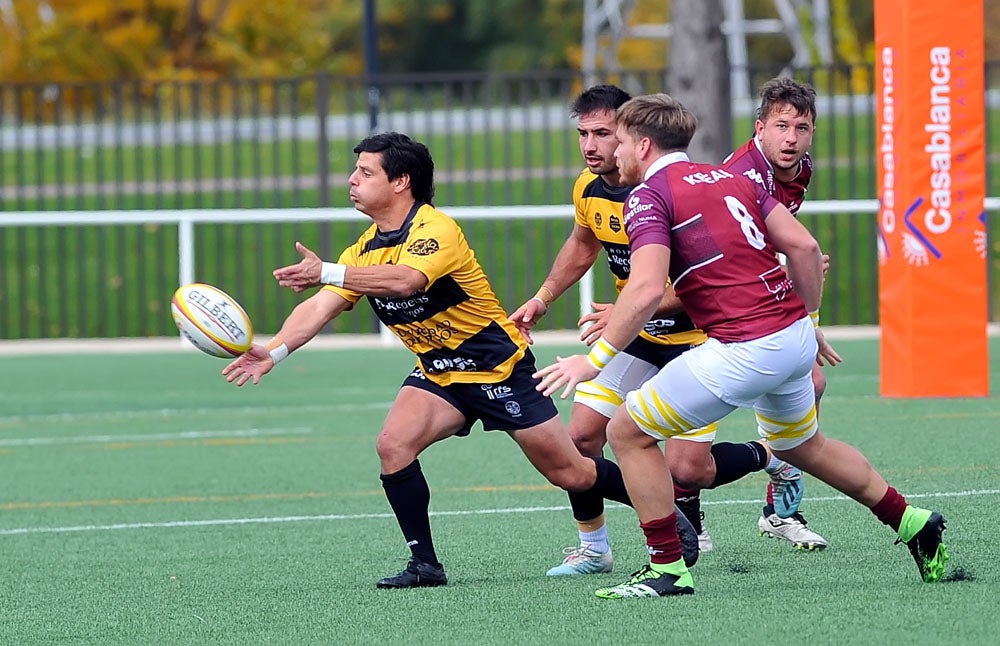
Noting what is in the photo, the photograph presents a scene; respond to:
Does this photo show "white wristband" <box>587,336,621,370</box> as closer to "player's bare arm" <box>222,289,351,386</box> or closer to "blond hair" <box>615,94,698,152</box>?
"blond hair" <box>615,94,698,152</box>

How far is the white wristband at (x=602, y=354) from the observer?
566 cm

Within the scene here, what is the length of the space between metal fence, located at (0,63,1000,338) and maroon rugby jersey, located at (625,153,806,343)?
7.81 meters

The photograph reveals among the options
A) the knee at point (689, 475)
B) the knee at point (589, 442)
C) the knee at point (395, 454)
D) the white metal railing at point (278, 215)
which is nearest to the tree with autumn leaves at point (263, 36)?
the white metal railing at point (278, 215)

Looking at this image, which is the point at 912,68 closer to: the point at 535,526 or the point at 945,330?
the point at 945,330

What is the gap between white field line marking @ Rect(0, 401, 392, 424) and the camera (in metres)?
12.5

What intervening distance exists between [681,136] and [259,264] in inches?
510

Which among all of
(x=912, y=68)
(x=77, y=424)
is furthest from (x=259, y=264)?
(x=912, y=68)

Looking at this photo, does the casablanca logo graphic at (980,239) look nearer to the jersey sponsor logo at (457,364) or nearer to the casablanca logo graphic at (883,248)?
the casablanca logo graphic at (883,248)

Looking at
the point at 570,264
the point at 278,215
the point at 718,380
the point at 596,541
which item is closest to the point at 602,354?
the point at 718,380

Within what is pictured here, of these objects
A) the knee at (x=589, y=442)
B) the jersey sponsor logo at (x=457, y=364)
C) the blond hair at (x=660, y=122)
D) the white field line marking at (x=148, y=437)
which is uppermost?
the blond hair at (x=660, y=122)

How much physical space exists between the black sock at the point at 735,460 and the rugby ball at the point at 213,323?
2.06 metres

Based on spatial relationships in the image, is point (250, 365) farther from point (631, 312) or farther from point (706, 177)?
point (706, 177)

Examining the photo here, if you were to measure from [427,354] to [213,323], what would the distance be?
2.85ft

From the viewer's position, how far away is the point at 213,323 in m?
6.38
